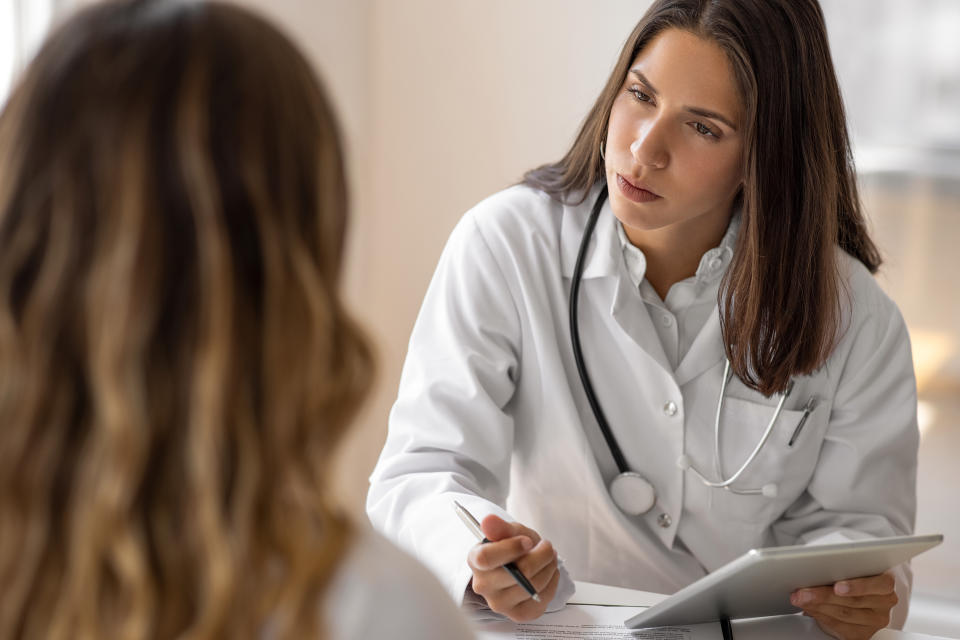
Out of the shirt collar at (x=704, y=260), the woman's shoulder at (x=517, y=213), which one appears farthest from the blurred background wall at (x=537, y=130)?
the woman's shoulder at (x=517, y=213)

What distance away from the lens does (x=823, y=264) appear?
1.41 meters

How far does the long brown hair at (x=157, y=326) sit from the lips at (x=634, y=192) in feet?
2.70

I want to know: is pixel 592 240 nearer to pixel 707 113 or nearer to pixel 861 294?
pixel 707 113

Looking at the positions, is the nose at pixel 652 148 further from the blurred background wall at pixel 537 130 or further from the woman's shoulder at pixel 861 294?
the blurred background wall at pixel 537 130

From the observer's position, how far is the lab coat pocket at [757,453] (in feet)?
4.66

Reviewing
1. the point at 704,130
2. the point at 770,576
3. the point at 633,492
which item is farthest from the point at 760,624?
the point at 704,130

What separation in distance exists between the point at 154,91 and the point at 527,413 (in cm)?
100

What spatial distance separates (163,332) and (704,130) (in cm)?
97

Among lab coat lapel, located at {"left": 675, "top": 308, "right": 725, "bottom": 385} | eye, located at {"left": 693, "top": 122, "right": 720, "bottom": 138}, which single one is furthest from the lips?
lab coat lapel, located at {"left": 675, "top": 308, "right": 725, "bottom": 385}

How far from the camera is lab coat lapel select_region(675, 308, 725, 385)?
1.43 metres

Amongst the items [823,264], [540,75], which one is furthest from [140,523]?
[540,75]

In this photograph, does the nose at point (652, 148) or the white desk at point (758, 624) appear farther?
the nose at point (652, 148)

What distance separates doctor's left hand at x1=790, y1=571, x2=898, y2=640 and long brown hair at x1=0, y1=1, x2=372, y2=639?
28.4 inches

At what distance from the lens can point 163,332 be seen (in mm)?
554
